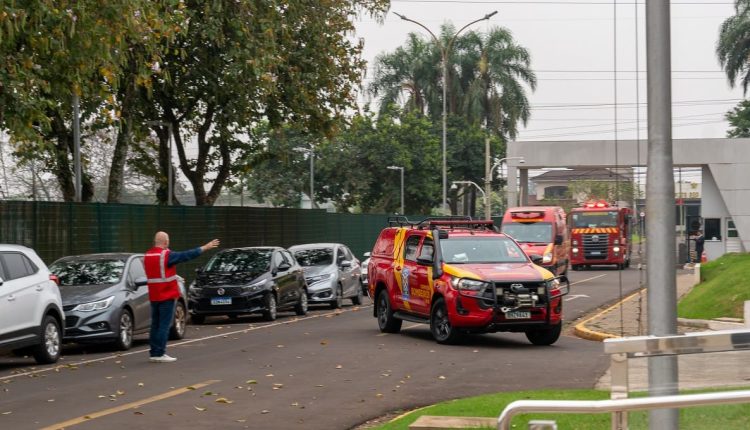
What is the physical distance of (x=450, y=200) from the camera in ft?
292

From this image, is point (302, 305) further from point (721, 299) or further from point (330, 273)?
point (721, 299)

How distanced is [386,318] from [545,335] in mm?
3556

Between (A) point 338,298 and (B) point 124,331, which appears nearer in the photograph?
(B) point 124,331

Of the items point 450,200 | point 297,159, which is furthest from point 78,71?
point 450,200

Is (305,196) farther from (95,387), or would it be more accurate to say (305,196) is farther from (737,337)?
(737,337)

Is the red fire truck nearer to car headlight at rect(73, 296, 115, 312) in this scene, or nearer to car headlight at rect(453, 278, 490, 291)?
car headlight at rect(453, 278, 490, 291)

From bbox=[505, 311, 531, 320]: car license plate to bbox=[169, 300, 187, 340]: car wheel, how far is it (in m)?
6.10

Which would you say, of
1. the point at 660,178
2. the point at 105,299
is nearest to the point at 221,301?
the point at 105,299

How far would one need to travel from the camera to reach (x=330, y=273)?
32.5 metres

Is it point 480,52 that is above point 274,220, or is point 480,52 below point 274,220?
above

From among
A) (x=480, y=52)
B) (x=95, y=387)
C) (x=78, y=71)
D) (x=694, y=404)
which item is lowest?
(x=95, y=387)

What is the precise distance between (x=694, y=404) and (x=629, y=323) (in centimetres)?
Result: 1873

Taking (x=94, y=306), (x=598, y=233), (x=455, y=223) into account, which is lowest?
(x=94, y=306)

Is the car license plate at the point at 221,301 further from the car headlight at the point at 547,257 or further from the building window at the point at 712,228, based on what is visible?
the building window at the point at 712,228
